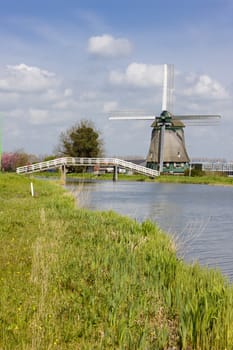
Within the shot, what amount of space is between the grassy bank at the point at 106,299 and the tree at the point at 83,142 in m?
46.3

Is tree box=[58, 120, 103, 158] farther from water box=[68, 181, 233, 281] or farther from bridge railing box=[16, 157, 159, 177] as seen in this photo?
water box=[68, 181, 233, 281]

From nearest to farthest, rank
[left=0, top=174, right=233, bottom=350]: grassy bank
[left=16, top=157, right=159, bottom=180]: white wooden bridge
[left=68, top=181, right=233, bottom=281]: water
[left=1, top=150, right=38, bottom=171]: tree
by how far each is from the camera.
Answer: [left=0, top=174, right=233, bottom=350]: grassy bank → [left=68, top=181, right=233, bottom=281]: water → [left=16, top=157, right=159, bottom=180]: white wooden bridge → [left=1, top=150, right=38, bottom=171]: tree

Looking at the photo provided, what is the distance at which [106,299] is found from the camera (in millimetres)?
4477

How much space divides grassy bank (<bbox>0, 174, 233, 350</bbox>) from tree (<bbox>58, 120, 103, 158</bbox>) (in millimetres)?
46326

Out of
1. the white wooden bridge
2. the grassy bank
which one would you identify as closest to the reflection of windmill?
the white wooden bridge

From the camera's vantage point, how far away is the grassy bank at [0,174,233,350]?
3.72m

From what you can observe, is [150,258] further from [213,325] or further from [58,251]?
A: [213,325]

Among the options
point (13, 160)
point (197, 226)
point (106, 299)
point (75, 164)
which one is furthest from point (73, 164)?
point (106, 299)

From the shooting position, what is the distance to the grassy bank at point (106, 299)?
372 centimetres

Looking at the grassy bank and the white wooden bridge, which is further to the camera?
the white wooden bridge

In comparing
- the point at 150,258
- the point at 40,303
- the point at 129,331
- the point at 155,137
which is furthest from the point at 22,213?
the point at 155,137

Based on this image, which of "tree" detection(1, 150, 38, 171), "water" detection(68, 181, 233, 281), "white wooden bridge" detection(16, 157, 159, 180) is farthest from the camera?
"tree" detection(1, 150, 38, 171)

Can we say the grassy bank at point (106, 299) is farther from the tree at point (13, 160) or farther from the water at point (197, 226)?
the tree at point (13, 160)

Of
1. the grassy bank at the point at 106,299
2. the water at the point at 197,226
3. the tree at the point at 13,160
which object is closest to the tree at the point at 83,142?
the tree at the point at 13,160
